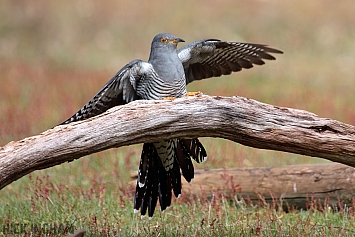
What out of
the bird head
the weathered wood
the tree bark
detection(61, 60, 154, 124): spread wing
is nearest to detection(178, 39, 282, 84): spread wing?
the bird head

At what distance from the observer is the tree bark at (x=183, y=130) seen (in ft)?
14.1

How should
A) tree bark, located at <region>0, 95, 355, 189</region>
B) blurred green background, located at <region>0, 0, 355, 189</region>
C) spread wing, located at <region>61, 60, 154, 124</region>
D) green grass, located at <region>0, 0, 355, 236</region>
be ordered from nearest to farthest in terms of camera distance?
tree bark, located at <region>0, 95, 355, 189</region> → spread wing, located at <region>61, 60, 154, 124</region> → green grass, located at <region>0, 0, 355, 236</region> → blurred green background, located at <region>0, 0, 355, 189</region>

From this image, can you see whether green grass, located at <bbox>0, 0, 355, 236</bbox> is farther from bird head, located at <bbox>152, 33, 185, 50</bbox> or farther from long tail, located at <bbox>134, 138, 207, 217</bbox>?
bird head, located at <bbox>152, 33, 185, 50</bbox>

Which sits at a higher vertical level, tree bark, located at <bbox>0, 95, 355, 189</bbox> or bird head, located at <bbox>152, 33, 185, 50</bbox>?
bird head, located at <bbox>152, 33, 185, 50</bbox>

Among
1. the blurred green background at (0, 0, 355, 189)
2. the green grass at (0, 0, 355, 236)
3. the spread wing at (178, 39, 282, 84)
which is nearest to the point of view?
the green grass at (0, 0, 355, 236)

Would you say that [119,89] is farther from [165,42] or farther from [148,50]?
[148,50]

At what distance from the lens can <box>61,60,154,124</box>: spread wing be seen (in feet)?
17.5

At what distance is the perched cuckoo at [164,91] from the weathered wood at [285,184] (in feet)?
1.57

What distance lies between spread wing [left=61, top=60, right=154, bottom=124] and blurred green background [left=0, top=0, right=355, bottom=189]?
2.73 meters

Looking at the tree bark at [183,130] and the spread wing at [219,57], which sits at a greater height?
the spread wing at [219,57]

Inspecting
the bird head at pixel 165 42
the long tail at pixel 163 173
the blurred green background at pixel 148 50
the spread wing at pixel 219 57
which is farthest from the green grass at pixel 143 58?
the bird head at pixel 165 42

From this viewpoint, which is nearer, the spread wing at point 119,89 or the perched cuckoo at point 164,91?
the spread wing at point 119,89

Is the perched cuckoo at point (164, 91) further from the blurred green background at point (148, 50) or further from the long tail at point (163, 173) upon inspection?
the blurred green background at point (148, 50)

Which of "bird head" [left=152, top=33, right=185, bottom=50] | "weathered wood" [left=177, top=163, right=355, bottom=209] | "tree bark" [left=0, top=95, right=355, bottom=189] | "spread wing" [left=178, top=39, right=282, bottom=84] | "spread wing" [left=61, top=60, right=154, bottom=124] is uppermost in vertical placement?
"bird head" [left=152, top=33, right=185, bottom=50]
